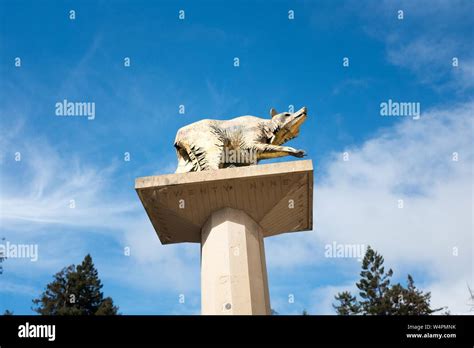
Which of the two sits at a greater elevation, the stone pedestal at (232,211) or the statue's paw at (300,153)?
the statue's paw at (300,153)

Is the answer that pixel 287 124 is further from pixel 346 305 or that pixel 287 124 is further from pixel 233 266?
pixel 346 305

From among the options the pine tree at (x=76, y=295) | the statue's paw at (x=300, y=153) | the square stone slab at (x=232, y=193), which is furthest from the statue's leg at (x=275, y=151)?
the pine tree at (x=76, y=295)

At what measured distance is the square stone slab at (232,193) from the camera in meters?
10.5

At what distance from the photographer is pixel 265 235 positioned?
12.0 m

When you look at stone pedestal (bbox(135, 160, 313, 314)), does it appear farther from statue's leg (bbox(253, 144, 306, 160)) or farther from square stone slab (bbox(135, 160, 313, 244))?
statue's leg (bbox(253, 144, 306, 160))

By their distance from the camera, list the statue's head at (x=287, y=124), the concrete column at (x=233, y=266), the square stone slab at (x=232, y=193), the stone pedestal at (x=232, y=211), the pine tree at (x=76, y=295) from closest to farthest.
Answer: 1. the concrete column at (x=233, y=266)
2. the stone pedestal at (x=232, y=211)
3. the square stone slab at (x=232, y=193)
4. the statue's head at (x=287, y=124)
5. the pine tree at (x=76, y=295)

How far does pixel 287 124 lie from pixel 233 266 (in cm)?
428

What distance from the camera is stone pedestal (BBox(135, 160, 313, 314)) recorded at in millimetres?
10125

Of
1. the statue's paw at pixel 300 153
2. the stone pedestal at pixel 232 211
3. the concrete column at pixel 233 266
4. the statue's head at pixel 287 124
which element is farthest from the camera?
the statue's head at pixel 287 124

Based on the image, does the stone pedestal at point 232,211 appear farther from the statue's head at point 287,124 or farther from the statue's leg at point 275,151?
the statue's head at point 287,124

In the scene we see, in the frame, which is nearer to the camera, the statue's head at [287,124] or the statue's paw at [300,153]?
the statue's paw at [300,153]
